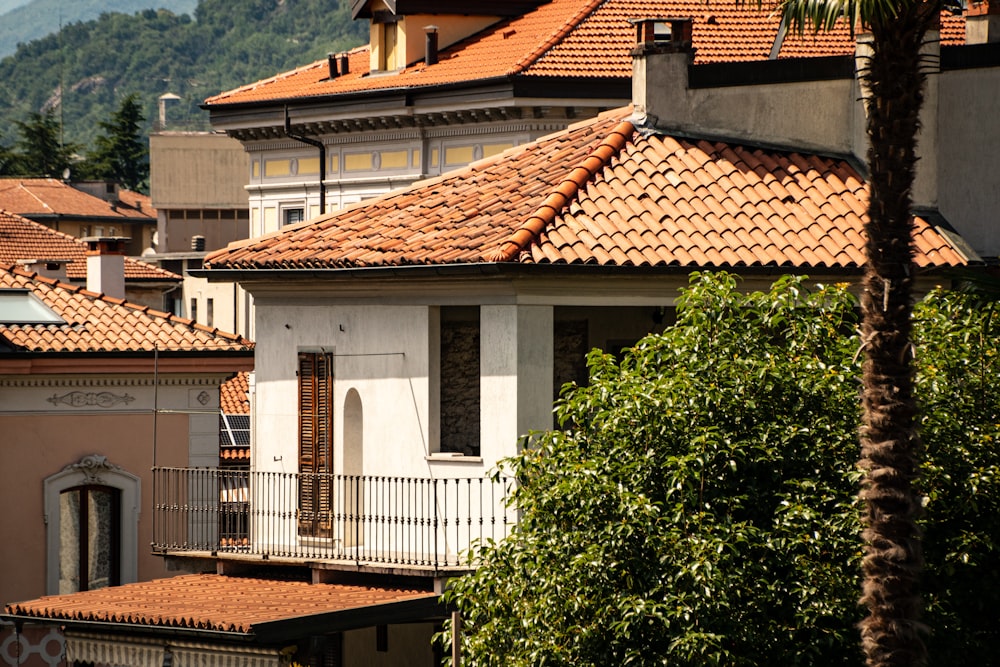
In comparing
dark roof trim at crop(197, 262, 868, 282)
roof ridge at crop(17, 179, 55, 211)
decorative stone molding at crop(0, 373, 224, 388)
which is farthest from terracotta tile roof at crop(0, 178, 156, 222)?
dark roof trim at crop(197, 262, 868, 282)

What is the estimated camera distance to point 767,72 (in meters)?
25.6

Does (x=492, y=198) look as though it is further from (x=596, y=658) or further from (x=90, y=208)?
(x=90, y=208)

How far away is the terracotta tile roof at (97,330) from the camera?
99.0 feet

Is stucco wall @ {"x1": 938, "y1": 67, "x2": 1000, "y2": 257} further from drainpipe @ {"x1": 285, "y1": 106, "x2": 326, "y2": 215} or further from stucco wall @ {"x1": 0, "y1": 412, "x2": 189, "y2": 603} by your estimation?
drainpipe @ {"x1": 285, "y1": 106, "x2": 326, "y2": 215}

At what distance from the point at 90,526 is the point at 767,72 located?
39.7 ft

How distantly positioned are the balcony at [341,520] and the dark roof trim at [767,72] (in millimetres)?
5643

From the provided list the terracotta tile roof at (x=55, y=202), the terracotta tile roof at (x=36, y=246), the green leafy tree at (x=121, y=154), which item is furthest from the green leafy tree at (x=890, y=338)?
Answer: the green leafy tree at (x=121, y=154)

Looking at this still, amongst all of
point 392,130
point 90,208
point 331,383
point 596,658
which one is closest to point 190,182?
point 90,208

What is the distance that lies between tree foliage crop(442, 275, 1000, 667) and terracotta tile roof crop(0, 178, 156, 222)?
67.6 m

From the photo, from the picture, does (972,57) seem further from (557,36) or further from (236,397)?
(557,36)

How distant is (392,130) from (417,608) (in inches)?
828

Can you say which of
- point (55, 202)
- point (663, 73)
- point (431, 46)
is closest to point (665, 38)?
point (663, 73)

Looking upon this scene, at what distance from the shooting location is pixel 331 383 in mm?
25469

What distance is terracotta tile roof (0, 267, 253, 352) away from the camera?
30172 millimetres
